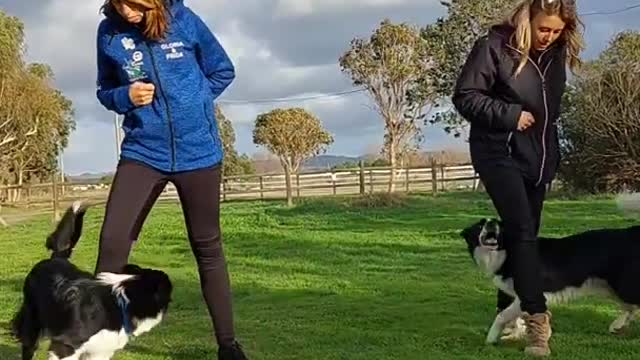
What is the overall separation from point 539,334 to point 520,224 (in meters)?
0.61

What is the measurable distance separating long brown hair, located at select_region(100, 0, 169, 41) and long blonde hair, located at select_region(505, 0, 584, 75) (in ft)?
6.16

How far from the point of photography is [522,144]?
4.73 metres

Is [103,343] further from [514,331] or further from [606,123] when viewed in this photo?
[606,123]

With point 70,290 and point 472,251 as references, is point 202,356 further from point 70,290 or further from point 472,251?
point 472,251

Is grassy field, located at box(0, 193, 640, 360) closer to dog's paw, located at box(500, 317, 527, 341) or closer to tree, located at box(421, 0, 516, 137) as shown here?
dog's paw, located at box(500, 317, 527, 341)

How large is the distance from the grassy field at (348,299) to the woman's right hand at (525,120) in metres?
1.26

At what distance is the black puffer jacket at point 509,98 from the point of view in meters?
4.66

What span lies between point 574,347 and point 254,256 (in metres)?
6.55

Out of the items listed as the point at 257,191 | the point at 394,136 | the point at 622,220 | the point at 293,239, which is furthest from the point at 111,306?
the point at 394,136

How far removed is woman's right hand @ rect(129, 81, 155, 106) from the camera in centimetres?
415

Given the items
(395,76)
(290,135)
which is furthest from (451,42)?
(290,135)

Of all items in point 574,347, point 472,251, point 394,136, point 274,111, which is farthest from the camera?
point 274,111

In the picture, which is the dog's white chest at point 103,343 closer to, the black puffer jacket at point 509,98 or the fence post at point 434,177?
the black puffer jacket at point 509,98

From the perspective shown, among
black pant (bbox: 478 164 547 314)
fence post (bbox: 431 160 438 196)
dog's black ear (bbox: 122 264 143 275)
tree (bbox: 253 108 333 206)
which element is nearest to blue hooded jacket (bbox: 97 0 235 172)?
dog's black ear (bbox: 122 264 143 275)
